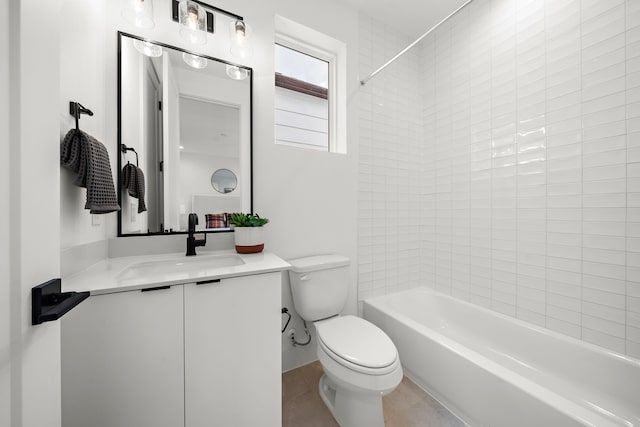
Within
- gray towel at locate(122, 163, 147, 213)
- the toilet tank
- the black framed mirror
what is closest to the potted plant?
the black framed mirror

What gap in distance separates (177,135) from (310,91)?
1112 millimetres

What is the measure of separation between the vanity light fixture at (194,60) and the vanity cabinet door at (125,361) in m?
1.23

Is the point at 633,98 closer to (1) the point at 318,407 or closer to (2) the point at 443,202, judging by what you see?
(2) the point at 443,202

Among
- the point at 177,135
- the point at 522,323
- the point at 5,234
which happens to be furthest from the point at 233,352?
the point at 522,323

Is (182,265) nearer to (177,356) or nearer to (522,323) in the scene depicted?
(177,356)

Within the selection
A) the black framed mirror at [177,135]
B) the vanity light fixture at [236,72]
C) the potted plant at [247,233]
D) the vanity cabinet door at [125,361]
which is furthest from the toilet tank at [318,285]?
the vanity light fixture at [236,72]

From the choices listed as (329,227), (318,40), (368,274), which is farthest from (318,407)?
(318,40)

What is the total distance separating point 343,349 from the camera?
46.3 inches

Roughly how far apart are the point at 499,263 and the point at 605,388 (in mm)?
740

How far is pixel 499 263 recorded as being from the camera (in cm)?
170

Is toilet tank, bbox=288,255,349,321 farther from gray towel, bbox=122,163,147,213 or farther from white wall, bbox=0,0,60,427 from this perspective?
white wall, bbox=0,0,60,427

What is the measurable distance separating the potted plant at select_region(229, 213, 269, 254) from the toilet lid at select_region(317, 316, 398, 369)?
0.60 m

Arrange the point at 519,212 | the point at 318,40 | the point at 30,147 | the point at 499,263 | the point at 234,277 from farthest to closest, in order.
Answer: the point at 318,40, the point at 499,263, the point at 519,212, the point at 234,277, the point at 30,147

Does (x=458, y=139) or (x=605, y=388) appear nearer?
(x=605, y=388)
